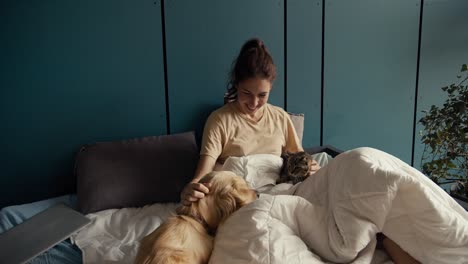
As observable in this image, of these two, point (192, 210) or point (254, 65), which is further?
point (254, 65)

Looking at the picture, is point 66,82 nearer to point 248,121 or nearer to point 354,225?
point 248,121

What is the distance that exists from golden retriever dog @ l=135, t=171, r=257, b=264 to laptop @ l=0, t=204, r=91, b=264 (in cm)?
53

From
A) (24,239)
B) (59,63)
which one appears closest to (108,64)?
(59,63)

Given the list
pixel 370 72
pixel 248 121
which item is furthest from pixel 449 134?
pixel 248 121

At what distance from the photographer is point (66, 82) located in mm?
1932

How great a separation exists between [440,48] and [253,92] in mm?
1812

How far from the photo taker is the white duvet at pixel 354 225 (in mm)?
1041

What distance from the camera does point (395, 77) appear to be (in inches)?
106

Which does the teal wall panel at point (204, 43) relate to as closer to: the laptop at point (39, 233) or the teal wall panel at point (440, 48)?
the laptop at point (39, 233)

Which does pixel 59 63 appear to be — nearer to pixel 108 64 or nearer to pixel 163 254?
pixel 108 64

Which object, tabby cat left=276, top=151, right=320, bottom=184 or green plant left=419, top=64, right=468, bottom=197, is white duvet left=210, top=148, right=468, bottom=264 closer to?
tabby cat left=276, top=151, right=320, bottom=184

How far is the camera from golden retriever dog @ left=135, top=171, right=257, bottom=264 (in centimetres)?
104

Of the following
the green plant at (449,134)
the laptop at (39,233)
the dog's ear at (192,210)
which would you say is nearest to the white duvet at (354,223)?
the dog's ear at (192,210)

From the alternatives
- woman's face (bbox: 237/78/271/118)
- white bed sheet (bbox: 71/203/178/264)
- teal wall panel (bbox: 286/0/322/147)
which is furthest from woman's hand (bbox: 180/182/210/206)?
teal wall panel (bbox: 286/0/322/147)
